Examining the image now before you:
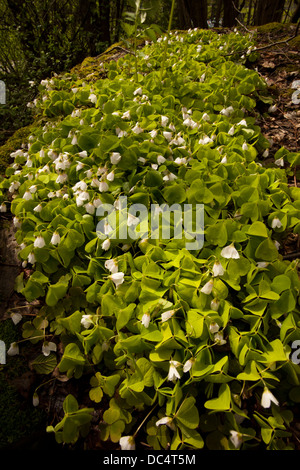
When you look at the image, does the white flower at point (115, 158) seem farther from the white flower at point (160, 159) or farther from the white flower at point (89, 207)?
the white flower at point (89, 207)

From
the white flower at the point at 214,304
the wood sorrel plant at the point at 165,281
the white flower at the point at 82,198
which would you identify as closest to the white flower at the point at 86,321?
the wood sorrel plant at the point at 165,281

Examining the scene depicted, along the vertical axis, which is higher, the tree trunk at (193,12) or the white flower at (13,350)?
the tree trunk at (193,12)

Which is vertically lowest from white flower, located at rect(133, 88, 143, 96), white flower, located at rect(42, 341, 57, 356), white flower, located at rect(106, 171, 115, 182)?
white flower, located at rect(42, 341, 57, 356)

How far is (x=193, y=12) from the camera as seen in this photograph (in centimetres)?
662

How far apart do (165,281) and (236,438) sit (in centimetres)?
66

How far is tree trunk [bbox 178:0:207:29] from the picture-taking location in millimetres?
6473

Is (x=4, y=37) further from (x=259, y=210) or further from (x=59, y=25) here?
(x=259, y=210)

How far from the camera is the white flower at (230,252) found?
1456 millimetres

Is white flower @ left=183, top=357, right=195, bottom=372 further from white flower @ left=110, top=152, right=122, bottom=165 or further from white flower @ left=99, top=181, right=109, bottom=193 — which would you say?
white flower @ left=110, top=152, right=122, bottom=165

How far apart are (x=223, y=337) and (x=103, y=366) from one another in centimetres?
59

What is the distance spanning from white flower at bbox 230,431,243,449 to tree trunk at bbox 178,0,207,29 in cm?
755

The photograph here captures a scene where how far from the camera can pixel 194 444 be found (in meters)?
1.13

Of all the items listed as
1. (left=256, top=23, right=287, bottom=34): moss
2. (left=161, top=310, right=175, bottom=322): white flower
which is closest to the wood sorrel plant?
(left=161, top=310, right=175, bottom=322): white flower

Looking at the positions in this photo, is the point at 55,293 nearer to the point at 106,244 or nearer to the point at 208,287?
the point at 106,244
